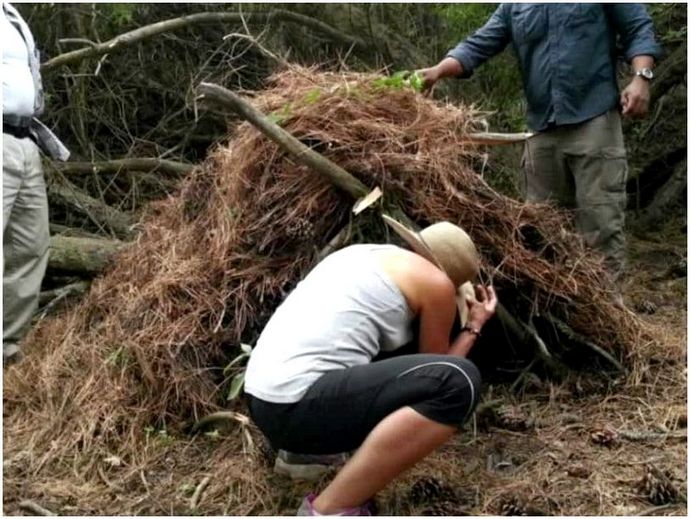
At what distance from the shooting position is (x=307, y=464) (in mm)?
3322

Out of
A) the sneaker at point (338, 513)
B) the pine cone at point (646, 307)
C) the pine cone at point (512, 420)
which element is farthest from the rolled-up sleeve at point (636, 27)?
the sneaker at point (338, 513)

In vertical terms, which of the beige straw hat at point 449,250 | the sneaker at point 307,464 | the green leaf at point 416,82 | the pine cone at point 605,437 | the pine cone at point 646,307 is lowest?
the pine cone at point 646,307

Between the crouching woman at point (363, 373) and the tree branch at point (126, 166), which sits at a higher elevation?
the crouching woman at point (363, 373)

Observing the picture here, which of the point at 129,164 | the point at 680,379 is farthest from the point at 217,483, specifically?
the point at 129,164

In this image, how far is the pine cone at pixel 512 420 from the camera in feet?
12.3

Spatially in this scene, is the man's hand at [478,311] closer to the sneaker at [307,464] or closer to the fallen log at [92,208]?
the sneaker at [307,464]

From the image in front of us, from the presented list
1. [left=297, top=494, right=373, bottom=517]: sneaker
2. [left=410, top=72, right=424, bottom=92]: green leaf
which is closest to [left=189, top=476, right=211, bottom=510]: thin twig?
[left=297, top=494, right=373, bottom=517]: sneaker

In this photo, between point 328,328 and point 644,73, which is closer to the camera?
point 328,328

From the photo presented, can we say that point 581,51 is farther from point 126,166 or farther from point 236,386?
point 126,166

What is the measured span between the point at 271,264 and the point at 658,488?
1.74 meters

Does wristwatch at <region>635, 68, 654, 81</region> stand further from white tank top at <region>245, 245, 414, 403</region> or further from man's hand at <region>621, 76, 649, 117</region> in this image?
white tank top at <region>245, 245, 414, 403</region>

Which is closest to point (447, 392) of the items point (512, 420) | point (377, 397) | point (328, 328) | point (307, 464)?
point (377, 397)

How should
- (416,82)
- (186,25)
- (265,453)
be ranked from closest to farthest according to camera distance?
(265,453), (416,82), (186,25)

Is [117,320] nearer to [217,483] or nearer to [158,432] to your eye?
[158,432]
